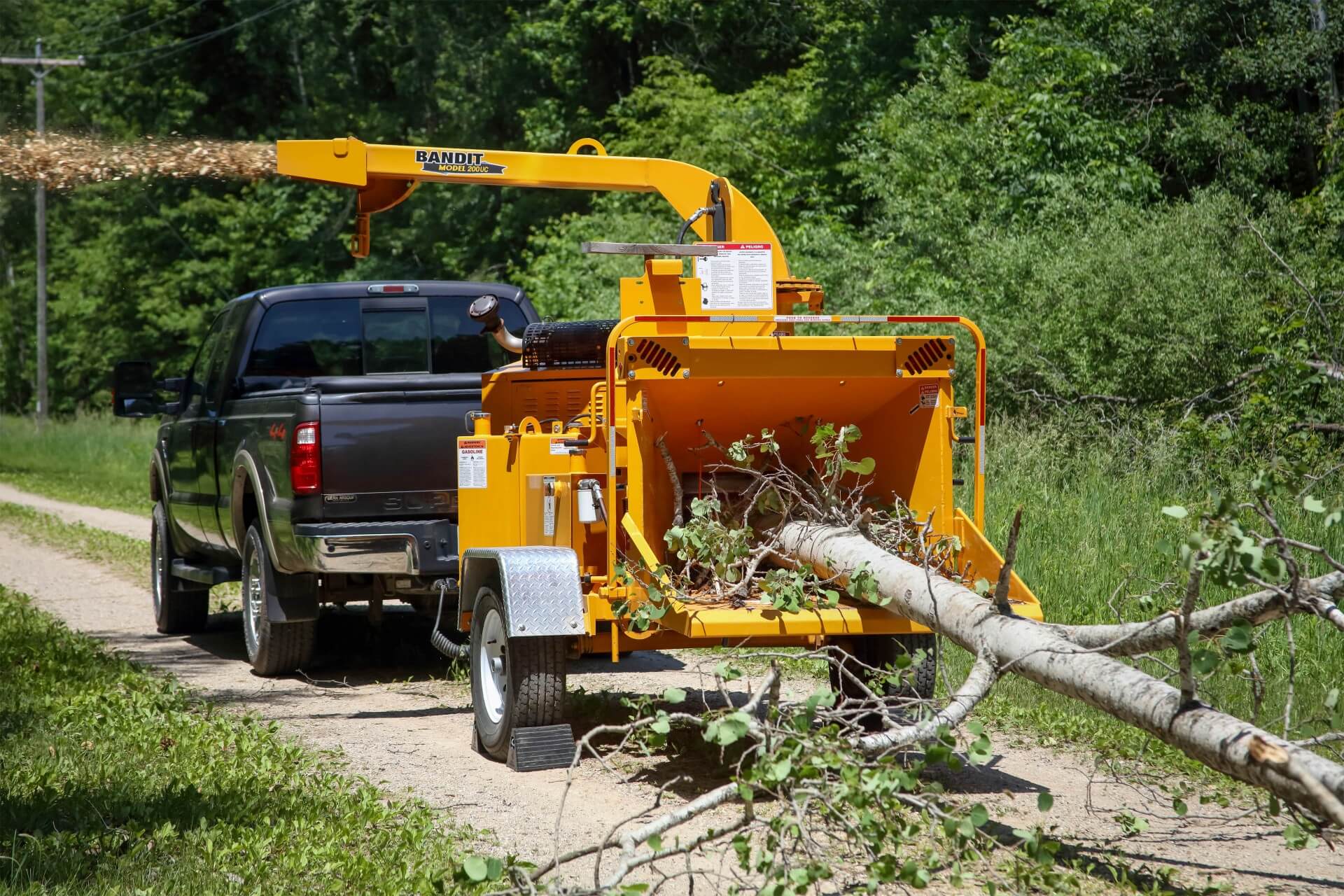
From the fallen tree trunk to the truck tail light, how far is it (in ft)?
10.1

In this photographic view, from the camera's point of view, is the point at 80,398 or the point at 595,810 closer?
the point at 595,810

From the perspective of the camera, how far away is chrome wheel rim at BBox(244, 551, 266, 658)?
915 centimetres

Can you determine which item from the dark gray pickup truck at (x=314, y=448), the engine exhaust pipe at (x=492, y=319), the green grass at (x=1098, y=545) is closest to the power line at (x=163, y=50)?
the green grass at (x=1098, y=545)

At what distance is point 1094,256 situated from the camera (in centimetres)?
1362

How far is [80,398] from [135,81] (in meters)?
11.4

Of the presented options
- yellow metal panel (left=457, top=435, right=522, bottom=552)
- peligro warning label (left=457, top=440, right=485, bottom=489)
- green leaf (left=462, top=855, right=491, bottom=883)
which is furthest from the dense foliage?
green leaf (left=462, top=855, right=491, bottom=883)

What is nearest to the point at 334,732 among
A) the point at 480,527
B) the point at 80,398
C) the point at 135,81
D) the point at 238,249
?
the point at 480,527

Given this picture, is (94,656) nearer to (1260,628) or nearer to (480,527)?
(480,527)

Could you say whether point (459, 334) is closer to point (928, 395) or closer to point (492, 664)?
point (492, 664)

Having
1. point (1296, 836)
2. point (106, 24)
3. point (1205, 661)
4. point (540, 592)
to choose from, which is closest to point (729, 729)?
point (1205, 661)

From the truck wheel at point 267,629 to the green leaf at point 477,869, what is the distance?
526cm

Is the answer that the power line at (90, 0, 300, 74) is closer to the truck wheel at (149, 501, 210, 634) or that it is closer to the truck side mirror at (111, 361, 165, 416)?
the truck side mirror at (111, 361, 165, 416)

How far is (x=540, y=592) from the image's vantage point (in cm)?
641

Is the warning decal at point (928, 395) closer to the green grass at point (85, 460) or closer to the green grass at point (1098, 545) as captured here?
the green grass at point (1098, 545)
